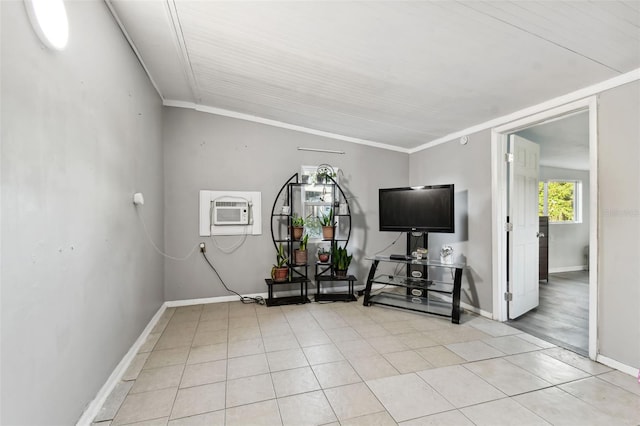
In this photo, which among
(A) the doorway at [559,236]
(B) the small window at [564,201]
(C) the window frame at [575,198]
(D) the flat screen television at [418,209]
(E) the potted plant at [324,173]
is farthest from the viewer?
(B) the small window at [564,201]

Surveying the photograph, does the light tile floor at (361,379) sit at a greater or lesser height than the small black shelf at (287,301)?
lesser

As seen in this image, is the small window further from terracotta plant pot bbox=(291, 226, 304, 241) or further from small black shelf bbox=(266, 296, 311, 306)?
small black shelf bbox=(266, 296, 311, 306)

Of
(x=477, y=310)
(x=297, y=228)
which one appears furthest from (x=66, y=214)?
(x=477, y=310)

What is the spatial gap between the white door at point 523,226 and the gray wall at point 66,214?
149 inches

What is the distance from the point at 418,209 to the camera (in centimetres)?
356

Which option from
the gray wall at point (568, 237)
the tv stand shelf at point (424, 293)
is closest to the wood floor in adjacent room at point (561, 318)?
the tv stand shelf at point (424, 293)

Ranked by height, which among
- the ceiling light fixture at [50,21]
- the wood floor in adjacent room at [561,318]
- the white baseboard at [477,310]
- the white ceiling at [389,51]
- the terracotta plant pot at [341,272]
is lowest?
the wood floor in adjacent room at [561,318]

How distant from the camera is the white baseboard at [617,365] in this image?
205 cm

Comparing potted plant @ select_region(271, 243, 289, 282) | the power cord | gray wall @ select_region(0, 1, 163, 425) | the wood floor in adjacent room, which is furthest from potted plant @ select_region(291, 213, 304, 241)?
the wood floor in adjacent room

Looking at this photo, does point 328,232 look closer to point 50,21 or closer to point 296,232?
point 296,232

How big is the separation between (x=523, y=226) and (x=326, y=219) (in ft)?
7.77

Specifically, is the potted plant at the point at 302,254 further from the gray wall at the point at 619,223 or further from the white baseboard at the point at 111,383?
the gray wall at the point at 619,223

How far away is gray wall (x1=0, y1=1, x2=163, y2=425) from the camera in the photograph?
1.07 metres

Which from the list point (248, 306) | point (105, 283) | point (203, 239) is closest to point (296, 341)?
point (248, 306)
